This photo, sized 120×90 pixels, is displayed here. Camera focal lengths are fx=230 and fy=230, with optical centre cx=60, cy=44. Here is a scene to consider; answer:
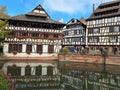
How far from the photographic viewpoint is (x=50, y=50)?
52.4 meters

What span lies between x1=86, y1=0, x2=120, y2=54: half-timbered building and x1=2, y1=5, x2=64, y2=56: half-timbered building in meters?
8.01

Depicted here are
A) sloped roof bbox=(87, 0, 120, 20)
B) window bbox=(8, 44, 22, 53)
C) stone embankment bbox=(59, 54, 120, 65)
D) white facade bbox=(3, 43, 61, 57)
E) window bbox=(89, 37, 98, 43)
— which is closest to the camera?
stone embankment bbox=(59, 54, 120, 65)

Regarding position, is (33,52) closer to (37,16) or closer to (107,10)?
(37,16)

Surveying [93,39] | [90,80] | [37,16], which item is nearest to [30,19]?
[37,16]

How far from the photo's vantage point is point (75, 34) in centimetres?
6322

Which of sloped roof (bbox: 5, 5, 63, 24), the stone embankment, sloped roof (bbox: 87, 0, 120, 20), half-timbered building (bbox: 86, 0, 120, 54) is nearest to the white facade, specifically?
the stone embankment

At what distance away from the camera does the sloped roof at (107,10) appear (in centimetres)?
5186

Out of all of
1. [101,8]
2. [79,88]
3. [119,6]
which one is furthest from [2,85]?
[101,8]

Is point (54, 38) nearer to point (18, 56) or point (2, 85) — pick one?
point (18, 56)

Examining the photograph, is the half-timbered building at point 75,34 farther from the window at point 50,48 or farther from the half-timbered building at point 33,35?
the window at point 50,48

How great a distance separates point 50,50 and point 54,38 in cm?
299

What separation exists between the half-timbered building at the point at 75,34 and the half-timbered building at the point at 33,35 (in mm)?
7994

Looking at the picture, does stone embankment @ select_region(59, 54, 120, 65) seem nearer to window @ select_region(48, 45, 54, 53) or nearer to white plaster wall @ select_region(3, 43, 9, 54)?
window @ select_region(48, 45, 54, 53)

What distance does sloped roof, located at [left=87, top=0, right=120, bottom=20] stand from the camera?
2042 inches
